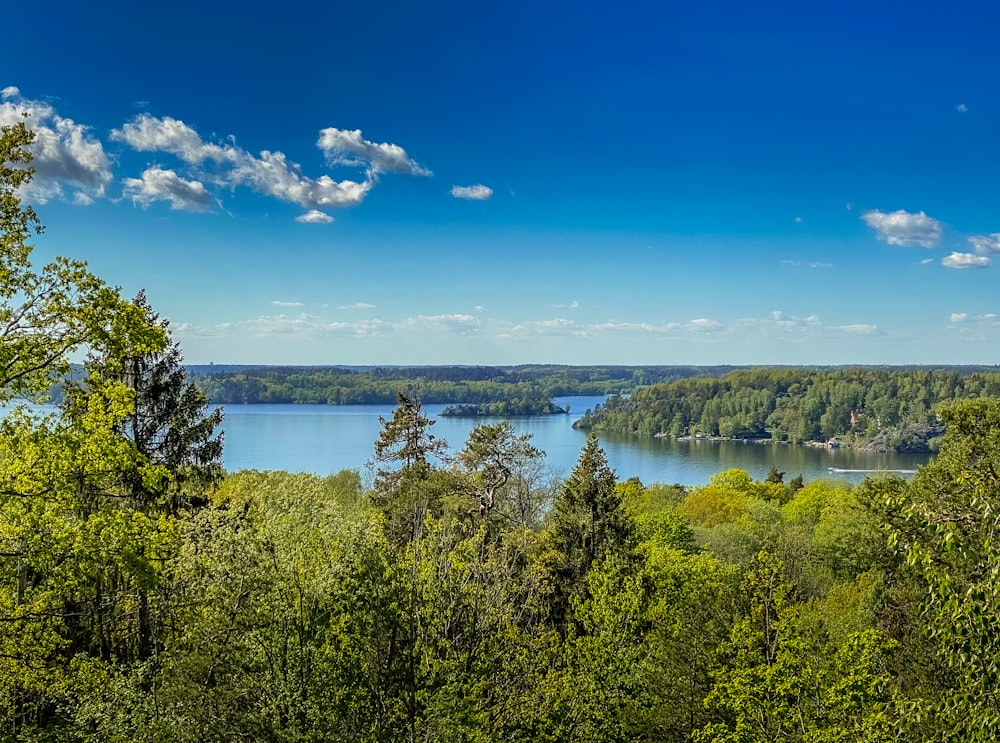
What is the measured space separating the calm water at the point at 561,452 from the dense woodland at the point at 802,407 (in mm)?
6855

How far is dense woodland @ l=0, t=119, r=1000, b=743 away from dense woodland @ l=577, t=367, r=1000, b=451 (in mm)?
101266

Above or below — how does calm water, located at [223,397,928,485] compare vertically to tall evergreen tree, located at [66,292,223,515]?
below

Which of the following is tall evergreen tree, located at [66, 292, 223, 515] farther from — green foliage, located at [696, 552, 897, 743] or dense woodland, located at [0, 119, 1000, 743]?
green foliage, located at [696, 552, 897, 743]

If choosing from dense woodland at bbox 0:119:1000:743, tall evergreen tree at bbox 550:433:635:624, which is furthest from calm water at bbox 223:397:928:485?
dense woodland at bbox 0:119:1000:743

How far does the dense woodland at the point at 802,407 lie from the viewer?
367 ft

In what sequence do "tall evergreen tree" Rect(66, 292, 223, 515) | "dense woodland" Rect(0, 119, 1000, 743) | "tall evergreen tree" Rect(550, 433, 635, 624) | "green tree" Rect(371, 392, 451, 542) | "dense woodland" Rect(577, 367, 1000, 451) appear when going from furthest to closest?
"dense woodland" Rect(577, 367, 1000, 451) → "green tree" Rect(371, 392, 451, 542) → "tall evergreen tree" Rect(550, 433, 635, 624) → "tall evergreen tree" Rect(66, 292, 223, 515) → "dense woodland" Rect(0, 119, 1000, 743)

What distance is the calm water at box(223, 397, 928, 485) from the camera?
72.8 m

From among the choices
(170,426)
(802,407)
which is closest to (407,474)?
(170,426)

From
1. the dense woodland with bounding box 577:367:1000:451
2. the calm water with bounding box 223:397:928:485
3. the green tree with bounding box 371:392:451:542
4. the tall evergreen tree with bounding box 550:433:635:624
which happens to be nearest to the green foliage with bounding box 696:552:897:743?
the tall evergreen tree with bounding box 550:433:635:624

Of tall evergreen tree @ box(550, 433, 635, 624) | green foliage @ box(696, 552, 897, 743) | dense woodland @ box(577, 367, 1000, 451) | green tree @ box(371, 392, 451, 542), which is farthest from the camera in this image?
dense woodland @ box(577, 367, 1000, 451)

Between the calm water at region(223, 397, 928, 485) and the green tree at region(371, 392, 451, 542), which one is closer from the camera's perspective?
the green tree at region(371, 392, 451, 542)

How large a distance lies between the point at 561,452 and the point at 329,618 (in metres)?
77.2

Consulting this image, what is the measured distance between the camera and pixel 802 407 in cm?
12188

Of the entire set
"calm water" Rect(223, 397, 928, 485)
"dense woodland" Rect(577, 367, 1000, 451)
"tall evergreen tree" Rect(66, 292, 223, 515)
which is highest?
"tall evergreen tree" Rect(66, 292, 223, 515)
